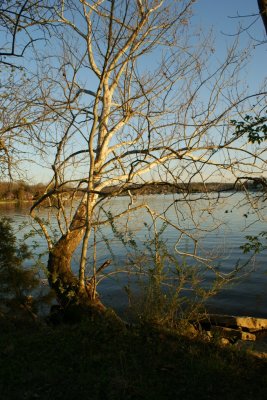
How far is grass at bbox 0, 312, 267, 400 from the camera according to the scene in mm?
4324

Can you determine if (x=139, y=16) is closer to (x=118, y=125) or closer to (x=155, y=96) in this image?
(x=155, y=96)

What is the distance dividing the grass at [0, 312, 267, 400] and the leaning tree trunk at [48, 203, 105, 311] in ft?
4.13

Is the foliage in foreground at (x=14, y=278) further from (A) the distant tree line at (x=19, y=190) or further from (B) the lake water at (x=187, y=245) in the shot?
(A) the distant tree line at (x=19, y=190)

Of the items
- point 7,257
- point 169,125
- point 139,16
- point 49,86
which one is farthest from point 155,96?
point 7,257

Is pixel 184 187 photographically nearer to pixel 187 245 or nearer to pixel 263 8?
pixel 187 245

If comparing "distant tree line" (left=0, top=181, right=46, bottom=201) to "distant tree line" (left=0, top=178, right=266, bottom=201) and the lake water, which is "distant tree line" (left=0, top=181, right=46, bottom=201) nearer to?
the lake water

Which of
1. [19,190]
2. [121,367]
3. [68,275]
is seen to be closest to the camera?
[121,367]

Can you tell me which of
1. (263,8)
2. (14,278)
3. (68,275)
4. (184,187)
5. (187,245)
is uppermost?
(263,8)

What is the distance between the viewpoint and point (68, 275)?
313 inches

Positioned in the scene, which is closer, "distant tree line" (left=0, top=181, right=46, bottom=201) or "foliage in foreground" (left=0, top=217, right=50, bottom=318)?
"foliage in foreground" (left=0, top=217, right=50, bottom=318)

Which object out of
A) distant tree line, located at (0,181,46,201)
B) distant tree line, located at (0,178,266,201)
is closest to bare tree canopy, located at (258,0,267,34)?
distant tree line, located at (0,178,266,201)

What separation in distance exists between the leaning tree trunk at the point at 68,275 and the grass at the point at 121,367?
126 centimetres

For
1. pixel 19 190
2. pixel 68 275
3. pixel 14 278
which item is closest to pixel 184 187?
pixel 68 275

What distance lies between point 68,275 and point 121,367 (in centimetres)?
331
